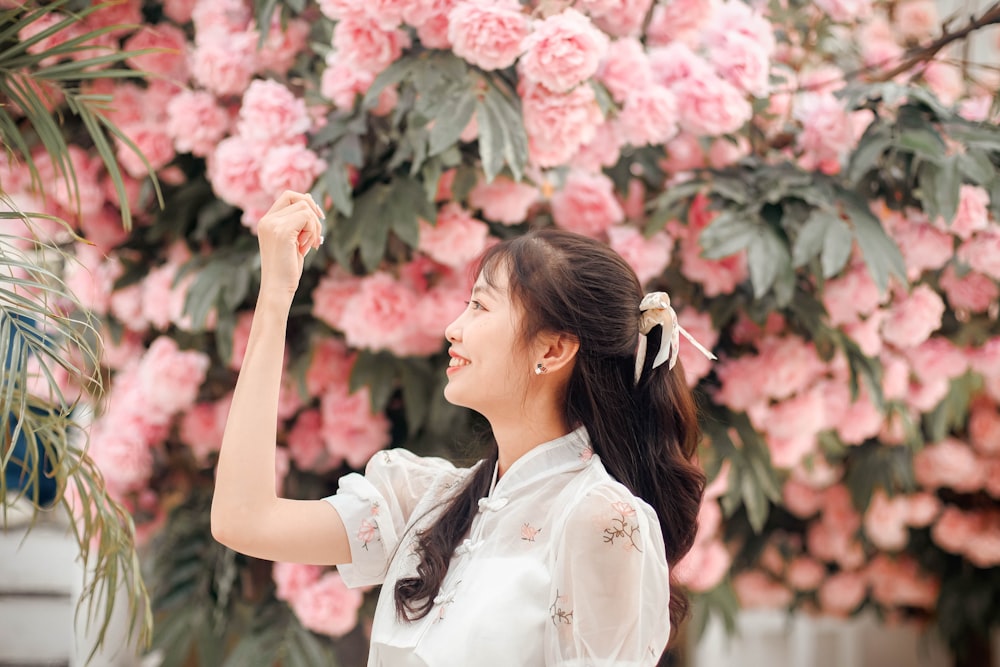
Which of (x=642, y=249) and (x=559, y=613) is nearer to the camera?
(x=559, y=613)

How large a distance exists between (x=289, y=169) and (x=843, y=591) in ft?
6.66

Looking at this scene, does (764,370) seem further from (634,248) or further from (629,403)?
(629,403)

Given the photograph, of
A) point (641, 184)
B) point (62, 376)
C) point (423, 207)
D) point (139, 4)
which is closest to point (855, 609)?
point (641, 184)

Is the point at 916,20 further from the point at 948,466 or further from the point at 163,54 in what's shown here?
the point at 163,54

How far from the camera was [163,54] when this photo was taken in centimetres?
207

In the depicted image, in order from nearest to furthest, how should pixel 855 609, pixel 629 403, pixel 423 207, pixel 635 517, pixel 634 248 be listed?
pixel 635 517 < pixel 629 403 < pixel 423 207 < pixel 634 248 < pixel 855 609

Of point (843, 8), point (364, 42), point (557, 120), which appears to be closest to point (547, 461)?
point (557, 120)

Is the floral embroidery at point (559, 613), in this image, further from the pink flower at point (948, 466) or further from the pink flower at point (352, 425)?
the pink flower at point (948, 466)

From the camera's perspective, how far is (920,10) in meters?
2.93

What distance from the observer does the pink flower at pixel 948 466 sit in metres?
2.79

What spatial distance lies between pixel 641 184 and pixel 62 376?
1178 mm

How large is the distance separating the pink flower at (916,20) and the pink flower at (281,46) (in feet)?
5.54

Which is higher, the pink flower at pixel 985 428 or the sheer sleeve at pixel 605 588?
the sheer sleeve at pixel 605 588

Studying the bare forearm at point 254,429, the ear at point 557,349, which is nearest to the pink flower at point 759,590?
the ear at point 557,349
